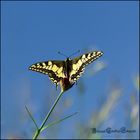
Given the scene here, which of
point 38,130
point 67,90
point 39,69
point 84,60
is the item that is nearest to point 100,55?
point 84,60

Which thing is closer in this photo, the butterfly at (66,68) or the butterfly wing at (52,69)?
the butterfly at (66,68)

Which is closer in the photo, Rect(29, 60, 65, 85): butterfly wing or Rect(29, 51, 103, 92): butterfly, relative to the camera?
Rect(29, 51, 103, 92): butterfly

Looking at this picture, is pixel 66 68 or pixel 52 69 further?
pixel 52 69
